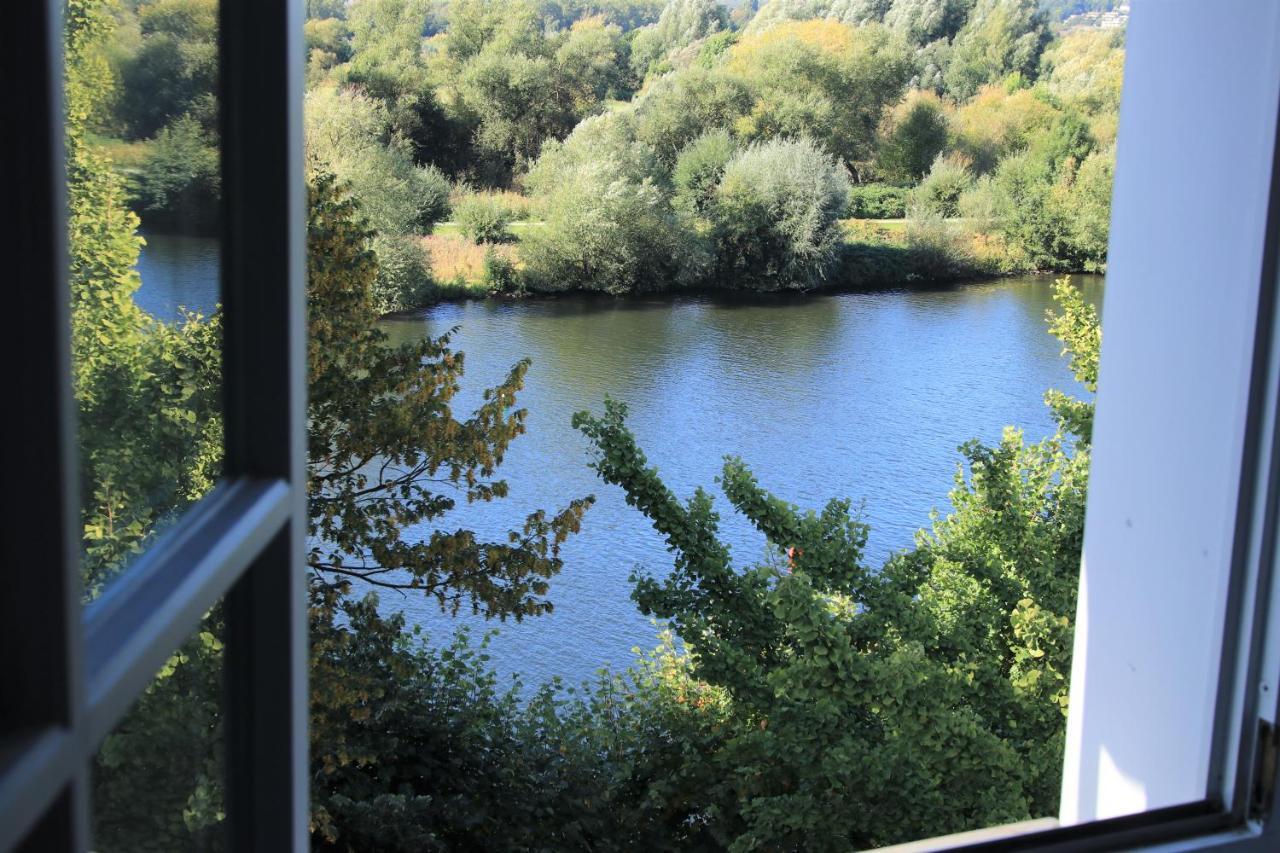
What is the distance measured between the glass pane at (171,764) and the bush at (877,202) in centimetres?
642

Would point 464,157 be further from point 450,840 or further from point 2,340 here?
point 2,340

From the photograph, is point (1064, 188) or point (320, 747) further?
point (1064, 188)

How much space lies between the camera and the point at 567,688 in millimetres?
4664

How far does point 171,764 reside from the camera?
308mm

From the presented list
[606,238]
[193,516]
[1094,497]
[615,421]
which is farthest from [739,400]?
[193,516]

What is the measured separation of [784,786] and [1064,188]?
13.0ft

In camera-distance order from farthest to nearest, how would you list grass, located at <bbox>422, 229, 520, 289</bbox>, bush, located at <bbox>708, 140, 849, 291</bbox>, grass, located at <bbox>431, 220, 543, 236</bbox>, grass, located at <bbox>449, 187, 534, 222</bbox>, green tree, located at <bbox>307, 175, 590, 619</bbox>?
bush, located at <bbox>708, 140, 849, 291</bbox>
grass, located at <bbox>449, 187, 534, 222</bbox>
grass, located at <bbox>431, 220, 543, 236</bbox>
grass, located at <bbox>422, 229, 520, 289</bbox>
green tree, located at <bbox>307, 175, 590, 619</bbox>

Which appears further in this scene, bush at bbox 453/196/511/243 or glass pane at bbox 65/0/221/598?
bush at bbox 453/196/511/243

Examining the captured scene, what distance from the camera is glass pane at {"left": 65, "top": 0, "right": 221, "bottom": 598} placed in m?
0.25

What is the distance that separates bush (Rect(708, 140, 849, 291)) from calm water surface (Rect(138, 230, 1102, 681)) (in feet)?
0.55

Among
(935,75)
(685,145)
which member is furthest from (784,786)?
(935,75)

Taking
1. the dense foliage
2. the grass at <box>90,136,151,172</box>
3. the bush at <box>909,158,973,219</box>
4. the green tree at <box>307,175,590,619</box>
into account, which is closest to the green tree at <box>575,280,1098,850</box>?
the dense foliage

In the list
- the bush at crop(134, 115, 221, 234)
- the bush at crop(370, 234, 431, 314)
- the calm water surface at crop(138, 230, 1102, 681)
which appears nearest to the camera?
the bush at crop(134, 115, 221, 234)

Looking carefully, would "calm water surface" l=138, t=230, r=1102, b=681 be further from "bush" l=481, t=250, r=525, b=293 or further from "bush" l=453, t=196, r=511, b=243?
"bush" l=453, t=196, r=511, b=243
